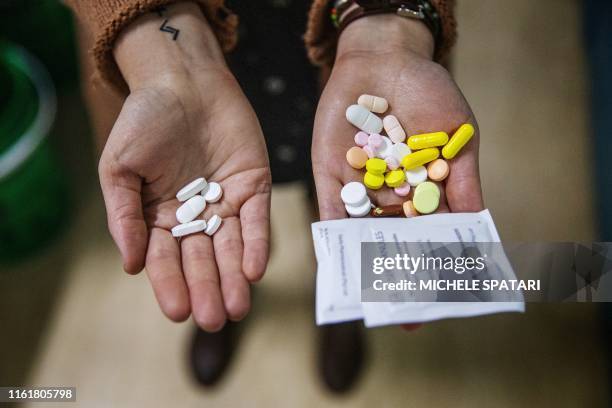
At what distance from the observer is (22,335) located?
1.08 meters

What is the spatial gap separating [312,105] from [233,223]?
275mm

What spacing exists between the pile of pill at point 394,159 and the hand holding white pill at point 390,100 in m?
0.01

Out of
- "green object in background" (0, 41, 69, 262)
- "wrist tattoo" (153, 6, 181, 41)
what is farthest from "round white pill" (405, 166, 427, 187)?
"green object in background" (0, 41, 69, 262)

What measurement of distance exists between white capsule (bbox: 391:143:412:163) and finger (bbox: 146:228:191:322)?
0.36 metres

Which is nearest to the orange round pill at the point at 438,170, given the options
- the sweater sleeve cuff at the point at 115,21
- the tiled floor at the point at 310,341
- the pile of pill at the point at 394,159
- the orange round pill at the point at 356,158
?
the pile of pill at the point at 394,159

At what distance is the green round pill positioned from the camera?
0.76 metres

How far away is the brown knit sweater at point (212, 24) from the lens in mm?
847

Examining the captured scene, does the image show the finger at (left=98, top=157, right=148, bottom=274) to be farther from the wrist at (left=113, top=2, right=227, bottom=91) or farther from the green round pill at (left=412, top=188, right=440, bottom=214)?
the green round pill at (left=412, top=188, right=440, bottom=214)

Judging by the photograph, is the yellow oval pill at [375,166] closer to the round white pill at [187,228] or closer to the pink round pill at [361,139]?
the pink round pill at [361,139]

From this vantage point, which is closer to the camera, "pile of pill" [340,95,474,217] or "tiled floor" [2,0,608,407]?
"pile of pill" [340,95,474,217]

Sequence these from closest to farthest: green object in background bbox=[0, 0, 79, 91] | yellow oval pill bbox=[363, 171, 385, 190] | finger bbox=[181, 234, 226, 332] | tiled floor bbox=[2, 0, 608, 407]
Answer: finger bbox=[181, 234, 226, 332] < yellow oval pill bbox=[363, 171, 385, 190] < tiled floor bbox=[2, 0, 608, 407] < green object in background bbox=[0, 0, 79, 91]

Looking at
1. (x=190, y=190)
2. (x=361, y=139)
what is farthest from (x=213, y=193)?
(x=361, y=139)

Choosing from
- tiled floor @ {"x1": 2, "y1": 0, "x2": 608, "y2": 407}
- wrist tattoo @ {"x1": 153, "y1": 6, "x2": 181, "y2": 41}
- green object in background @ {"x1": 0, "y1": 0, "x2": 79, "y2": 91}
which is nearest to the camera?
wrist tattoo @ {"x1": 153, "y1": 6, "x2": 181, "y2": 41}

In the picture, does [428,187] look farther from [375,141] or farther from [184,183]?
[184,183]
